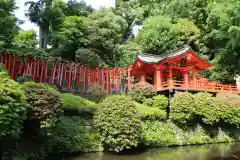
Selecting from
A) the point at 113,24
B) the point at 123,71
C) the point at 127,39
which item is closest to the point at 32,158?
the point at 123,71

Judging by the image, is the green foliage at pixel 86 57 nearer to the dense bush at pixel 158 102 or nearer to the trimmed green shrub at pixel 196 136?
the dense bush at pixel 158 102

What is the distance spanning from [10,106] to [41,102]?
4.57 feet

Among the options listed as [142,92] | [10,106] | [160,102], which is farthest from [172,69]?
[10,106]

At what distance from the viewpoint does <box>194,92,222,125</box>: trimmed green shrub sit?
14.6 meters

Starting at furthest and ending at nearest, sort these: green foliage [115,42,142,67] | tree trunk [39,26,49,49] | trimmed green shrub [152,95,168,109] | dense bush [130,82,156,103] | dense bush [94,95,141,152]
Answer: tree trunk [39,26,49,49] < green foliage [115,42,142,67] < dense bush [130,82,156,103] < trimmed green shrub [152,95,168,109] < dense bush [94,95,141,152]

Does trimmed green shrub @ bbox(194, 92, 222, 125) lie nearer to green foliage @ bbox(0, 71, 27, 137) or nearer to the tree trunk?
green foliage @ bbox(0, 71, 27, 137)

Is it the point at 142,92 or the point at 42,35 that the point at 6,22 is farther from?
the point at 142,92

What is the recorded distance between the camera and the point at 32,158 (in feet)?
30.6

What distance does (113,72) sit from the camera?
18.4 m

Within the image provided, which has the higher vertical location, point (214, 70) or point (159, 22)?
point (159, 22)

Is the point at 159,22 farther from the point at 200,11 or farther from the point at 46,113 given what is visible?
the point at 46,113

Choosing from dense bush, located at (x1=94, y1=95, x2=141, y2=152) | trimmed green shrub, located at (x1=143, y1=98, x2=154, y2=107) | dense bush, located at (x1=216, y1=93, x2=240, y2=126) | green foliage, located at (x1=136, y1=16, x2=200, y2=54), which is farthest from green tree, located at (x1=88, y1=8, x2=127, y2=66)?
dense bush, located at (x1=94, y1=95, x2=141, y2=152)

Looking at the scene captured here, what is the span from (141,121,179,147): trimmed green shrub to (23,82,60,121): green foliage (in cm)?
515

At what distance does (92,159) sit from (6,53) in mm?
8440
